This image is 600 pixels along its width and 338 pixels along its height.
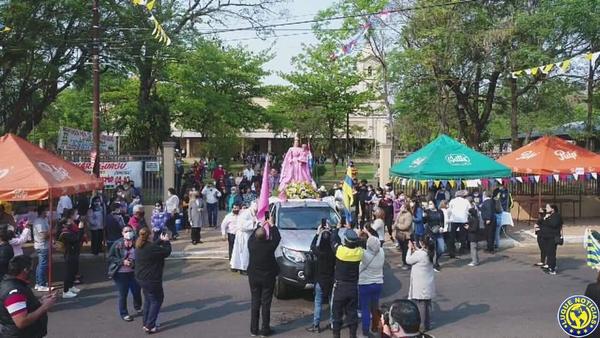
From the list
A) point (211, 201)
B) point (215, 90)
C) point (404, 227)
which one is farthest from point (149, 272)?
point (215, 90)

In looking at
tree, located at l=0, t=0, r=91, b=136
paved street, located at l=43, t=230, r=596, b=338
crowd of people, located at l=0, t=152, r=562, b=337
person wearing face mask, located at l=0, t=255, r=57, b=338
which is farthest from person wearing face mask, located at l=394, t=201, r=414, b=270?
tree, located at l=0, t=0, r=91, b=136

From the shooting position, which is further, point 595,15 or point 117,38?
point 117,38

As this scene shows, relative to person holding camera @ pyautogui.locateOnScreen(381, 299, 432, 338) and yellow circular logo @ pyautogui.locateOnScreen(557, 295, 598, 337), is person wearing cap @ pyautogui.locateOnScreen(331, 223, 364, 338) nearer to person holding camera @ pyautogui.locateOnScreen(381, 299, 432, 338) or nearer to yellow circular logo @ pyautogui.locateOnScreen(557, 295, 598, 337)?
yellow circular logo @ pyautogui.locateOnScreen(557, 295, 598, 337)

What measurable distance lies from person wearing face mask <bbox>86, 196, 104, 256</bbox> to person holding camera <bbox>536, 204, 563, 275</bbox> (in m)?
10.5

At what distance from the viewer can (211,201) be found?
1900 centimetres

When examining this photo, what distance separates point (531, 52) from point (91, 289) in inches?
613

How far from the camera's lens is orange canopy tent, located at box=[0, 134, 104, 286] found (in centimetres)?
1085

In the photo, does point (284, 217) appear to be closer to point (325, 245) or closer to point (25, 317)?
point (325, 245)

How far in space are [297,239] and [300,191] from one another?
189 inches

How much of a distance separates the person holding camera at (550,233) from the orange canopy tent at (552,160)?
5.47 m

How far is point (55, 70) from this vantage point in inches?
842

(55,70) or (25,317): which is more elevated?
(55,70)

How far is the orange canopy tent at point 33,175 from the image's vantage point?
10.9 m

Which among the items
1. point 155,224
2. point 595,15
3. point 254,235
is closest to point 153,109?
point 155,224
